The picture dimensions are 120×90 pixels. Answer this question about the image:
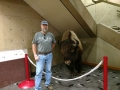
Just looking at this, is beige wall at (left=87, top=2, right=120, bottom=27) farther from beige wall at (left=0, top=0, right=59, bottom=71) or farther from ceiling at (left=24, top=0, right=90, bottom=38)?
beige wall at (left=0, top=0, right=59, bottom=71)

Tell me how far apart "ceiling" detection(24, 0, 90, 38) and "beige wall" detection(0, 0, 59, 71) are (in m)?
0.31

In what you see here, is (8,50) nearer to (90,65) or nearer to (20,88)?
(20,88)

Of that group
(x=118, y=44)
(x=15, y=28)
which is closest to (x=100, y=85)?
(x=118, y=44)

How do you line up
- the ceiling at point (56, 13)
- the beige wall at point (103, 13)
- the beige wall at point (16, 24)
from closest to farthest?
the beige wall at point (16, 24) < the ceiling at point (56, 13) < the beige wall at point (103, 13)

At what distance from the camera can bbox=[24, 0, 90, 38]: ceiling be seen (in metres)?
3.72

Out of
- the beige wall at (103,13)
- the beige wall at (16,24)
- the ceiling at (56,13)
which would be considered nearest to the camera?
the beige wall at (16,24)

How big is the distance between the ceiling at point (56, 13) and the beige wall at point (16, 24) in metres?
0.31

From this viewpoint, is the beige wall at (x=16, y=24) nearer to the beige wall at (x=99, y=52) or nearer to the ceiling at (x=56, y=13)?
the ceiling at (x=56, y=13)

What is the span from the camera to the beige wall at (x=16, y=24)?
3514 millimetres

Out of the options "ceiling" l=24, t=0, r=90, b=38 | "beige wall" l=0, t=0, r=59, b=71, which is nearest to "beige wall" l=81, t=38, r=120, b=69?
"ceiling" l=24, t=0, r=90, b=38

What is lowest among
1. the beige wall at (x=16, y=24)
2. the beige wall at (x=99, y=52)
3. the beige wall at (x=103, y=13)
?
the beige wall at (x=99, y=52)

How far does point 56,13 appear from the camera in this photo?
13.6 feet

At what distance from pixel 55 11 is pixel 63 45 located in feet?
3.95

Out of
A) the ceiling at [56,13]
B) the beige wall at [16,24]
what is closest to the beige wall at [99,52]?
the ceiling at [56,13]
